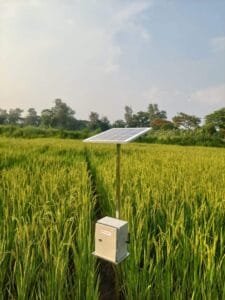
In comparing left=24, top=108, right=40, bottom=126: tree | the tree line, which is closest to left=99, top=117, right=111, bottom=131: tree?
the tree line

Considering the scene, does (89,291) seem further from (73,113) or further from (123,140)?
(73,113)

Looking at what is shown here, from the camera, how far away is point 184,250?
151 cm

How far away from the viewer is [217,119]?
29469 millimetres

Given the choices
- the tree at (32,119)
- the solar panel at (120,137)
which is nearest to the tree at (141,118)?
the tree at (32,119)

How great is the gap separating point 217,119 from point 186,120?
6.12m

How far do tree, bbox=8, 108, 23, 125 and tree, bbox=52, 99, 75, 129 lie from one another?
35.8ft

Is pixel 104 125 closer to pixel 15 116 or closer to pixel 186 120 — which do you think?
pixel 186 120

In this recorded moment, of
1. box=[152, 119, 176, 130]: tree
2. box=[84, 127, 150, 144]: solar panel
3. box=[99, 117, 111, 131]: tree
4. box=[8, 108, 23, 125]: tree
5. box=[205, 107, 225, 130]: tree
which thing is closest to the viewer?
box=[84, 127, 150, 144]: solar panel

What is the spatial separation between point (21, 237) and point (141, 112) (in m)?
52.3

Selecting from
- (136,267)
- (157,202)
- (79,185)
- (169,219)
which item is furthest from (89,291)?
(79,185)

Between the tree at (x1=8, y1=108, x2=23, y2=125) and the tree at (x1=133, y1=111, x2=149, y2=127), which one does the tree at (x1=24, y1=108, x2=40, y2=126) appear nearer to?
the tree at (x1=8, y1=108, x2=23, y2=125)

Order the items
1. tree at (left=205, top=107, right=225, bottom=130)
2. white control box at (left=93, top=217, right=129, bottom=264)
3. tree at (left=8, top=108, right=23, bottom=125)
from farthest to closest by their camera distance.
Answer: tree at (left=8, top=108, right=23, bottom=125) < tree at (left=205, top=107, right=225, bottom=130) < white control box at (left=93, top=217, right=129, bottom=264)

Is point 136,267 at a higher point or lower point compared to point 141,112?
lower

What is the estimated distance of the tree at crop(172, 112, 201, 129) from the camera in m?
34.6
